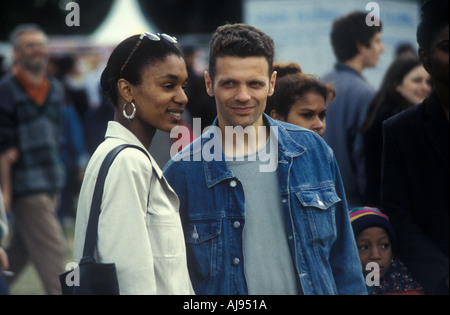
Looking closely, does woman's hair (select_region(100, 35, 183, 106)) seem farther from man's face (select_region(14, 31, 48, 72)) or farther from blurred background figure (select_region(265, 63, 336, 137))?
man's face (select_region(14, 31, 48, 72))

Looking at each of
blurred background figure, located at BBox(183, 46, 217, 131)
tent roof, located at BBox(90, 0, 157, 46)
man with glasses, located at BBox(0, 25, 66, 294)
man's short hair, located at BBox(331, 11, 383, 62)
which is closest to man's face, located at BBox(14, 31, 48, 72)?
man with glasses, located at BBox(0, 25, 66, 294)

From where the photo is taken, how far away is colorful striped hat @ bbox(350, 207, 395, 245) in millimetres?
3111

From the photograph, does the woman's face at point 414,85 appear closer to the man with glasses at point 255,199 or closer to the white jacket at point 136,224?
the man with glasses at point 255,199

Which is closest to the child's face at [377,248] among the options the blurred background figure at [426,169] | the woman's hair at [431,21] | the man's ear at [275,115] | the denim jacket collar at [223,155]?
the blurred background figure at [426,169]

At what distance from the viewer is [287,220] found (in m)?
2.79

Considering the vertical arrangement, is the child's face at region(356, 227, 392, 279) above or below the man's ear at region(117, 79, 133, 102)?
below

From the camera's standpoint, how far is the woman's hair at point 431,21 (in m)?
2.78

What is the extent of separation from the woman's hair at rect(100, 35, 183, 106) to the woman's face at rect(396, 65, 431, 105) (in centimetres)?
221

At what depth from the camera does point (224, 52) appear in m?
2.95

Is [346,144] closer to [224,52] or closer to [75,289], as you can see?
[224,52]

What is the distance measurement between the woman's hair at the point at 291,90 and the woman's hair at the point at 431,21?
800 mm

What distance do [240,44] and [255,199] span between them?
63cm

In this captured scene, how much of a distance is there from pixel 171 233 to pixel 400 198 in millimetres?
984
